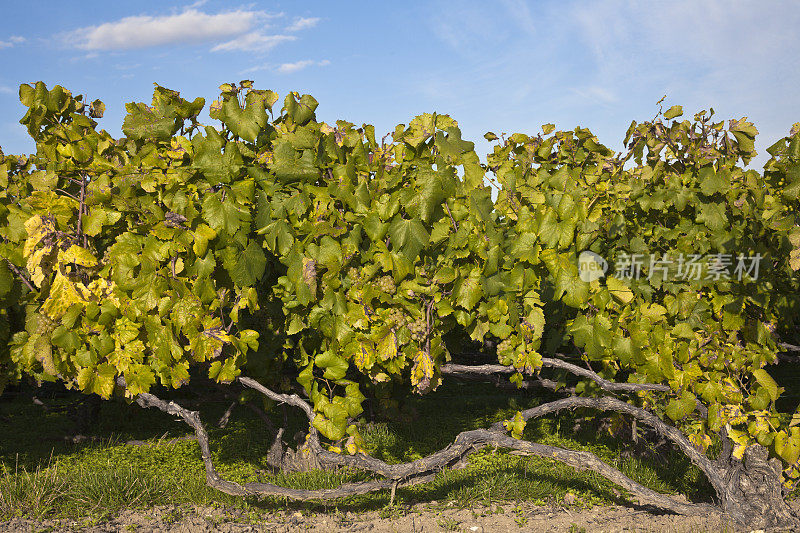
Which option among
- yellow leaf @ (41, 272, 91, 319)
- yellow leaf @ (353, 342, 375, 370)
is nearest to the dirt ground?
yellow leaf @ (353, 342, 375, 370)

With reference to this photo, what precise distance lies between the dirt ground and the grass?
0.14 meters

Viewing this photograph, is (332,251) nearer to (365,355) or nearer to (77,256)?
(365,355)

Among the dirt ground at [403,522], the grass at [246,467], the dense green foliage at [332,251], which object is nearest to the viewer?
the dense green foliage at [332,251]

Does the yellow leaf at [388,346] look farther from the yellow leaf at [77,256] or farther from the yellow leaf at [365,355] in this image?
the yellow leaf at [77,256]

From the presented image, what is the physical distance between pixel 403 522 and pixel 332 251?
7.72 ft

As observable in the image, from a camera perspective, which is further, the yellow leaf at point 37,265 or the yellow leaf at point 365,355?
the yellow leaf at point 365,355

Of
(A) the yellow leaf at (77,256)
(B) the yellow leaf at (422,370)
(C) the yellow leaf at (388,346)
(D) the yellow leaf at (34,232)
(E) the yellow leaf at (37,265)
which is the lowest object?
(B) the yellow leaf at (422,370)

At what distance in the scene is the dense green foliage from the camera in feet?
12.4

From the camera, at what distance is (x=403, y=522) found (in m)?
4.88

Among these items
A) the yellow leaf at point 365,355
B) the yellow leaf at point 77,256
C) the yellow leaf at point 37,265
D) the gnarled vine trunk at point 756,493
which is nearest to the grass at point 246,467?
the gnarled vine trunk at point 756,493

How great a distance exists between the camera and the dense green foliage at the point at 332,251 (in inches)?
149

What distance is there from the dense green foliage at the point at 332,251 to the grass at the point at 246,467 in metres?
1.21

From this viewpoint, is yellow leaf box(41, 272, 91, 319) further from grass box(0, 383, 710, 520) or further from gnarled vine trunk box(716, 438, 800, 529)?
gnarled vine trunk box(716, 438, 800, 529)

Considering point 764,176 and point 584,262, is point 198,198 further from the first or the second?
point 764,176
